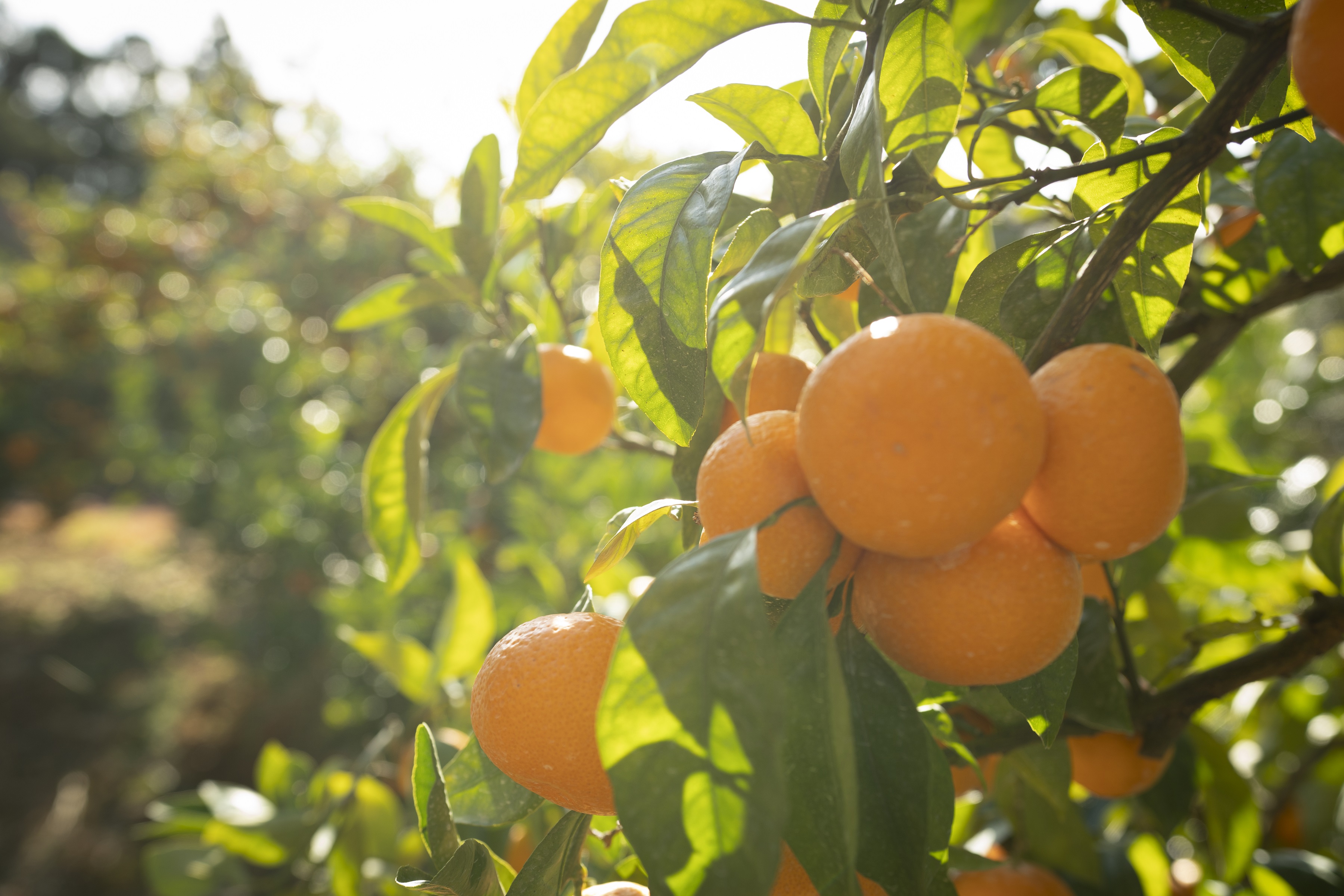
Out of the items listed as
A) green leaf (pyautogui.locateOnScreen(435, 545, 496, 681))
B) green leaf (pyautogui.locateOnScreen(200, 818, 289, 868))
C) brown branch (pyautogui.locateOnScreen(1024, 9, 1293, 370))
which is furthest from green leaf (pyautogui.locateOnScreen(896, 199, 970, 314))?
green leaf (pyautogui.locateOnScreen(200, 818, 289, 868))

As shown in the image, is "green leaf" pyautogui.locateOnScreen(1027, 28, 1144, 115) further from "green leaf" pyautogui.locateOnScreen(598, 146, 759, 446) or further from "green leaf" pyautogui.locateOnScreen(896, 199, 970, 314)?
"green leaf" pyautogui.locateOnScreen(598, 146, 759, 446)

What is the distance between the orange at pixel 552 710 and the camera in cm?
36

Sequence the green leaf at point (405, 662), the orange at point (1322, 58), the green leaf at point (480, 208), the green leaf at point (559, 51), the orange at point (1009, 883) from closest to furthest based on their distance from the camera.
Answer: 1. the orange at point (1322, 58)
2. the green leaf at point (559, 51)
3. the orange at point (1009, 883)
4. the green leaf at point (480, 208)
5. the green leaf at point (405, 662)

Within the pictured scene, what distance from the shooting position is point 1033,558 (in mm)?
319

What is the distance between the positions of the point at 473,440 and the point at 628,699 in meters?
0.35

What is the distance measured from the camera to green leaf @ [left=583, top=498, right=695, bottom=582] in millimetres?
377

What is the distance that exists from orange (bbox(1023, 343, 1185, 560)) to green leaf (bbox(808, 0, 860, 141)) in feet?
0.62

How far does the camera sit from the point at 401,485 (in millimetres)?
695

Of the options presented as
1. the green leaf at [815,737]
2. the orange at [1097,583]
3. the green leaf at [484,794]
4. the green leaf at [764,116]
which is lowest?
the orange at [1097,583]

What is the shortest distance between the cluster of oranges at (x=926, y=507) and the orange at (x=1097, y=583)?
229 millimetres

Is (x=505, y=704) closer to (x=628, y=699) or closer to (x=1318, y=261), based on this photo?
(x=628, y=699)

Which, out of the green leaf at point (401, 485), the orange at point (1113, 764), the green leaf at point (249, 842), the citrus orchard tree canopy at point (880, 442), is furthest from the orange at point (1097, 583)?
the green leaf at point (249, 842)

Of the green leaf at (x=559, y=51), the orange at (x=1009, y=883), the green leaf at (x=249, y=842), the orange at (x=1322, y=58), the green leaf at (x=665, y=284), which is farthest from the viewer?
the green leaf at (x=249, y=842)

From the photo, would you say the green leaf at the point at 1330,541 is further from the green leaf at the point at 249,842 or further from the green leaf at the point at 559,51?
the green leaf at the point at 249,842
